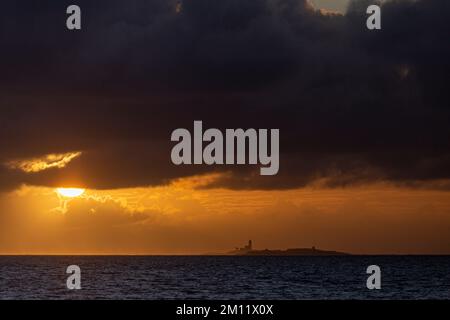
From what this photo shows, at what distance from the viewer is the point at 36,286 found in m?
103

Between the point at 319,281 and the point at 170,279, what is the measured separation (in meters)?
20.4

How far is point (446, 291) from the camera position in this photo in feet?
327

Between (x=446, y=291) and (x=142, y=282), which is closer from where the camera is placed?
(x=446, y=291)

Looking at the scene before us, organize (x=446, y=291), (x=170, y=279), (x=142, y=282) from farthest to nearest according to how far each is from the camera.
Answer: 1. (x=170, y=279)
2. (x=142, y=282)
3. (x=446, y=291)
